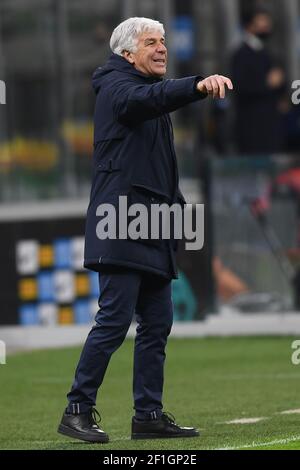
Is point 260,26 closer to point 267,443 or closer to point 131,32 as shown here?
point 131,32

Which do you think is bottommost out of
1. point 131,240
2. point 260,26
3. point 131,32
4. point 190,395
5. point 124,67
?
point 190,395

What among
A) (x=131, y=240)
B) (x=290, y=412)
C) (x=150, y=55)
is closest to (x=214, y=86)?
(x=150, y=55)

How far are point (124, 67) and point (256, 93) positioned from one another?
8467mm

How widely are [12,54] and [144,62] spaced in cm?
632

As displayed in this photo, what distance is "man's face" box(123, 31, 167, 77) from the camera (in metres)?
8.03

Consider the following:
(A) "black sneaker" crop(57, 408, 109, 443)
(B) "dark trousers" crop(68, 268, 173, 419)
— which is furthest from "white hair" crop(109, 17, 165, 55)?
(A) "black sneaker" crop(57, 408, 109, 443)

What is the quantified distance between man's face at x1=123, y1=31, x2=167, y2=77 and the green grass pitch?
177 centimetres

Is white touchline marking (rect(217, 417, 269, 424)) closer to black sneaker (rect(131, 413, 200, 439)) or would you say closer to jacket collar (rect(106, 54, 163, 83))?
black sneaker (rect(131, 413, 200, 439))

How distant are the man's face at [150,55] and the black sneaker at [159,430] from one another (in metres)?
1.68

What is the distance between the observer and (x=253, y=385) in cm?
1116

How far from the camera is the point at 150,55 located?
805 centimetres

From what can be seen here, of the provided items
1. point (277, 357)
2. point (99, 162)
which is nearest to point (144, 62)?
point (99, 162)

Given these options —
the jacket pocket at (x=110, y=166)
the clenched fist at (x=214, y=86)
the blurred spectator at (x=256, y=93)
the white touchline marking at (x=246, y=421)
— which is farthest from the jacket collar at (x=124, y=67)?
the blurred spectator at (x=256, y=93)

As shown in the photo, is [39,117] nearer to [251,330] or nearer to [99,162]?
[251,330]
